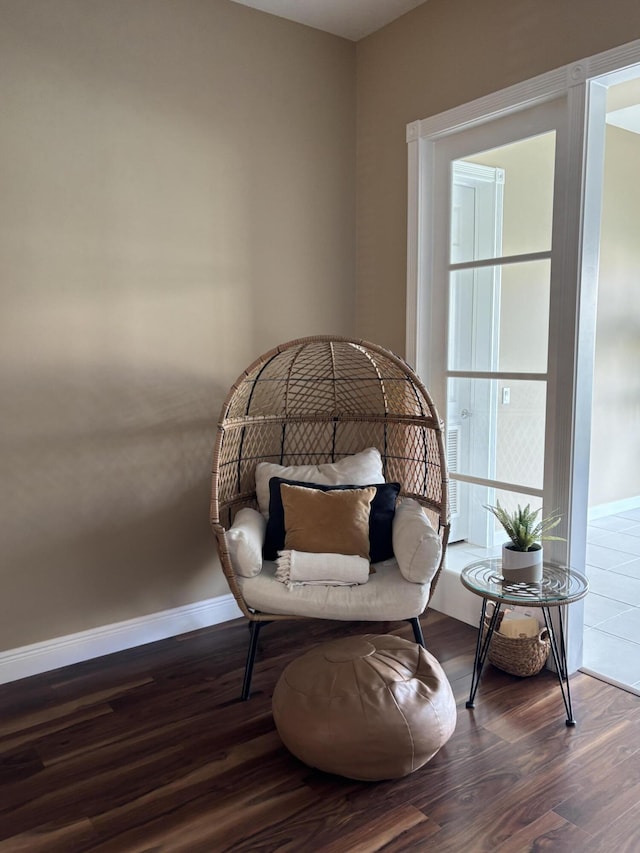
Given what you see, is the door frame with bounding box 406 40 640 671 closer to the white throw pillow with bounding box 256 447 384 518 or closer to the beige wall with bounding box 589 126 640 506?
the white throw pillow with bounding box 256 447 384 518

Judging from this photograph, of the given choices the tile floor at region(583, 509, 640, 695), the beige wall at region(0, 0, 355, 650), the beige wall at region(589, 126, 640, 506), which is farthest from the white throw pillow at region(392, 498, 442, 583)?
the beige wall at region(589, 126, 640, 506)

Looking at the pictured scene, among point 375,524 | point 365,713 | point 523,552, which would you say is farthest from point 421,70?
point 365,713

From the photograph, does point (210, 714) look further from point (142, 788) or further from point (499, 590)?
point (499, 590)

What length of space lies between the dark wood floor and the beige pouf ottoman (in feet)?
0.31

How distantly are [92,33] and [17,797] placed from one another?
2583mm

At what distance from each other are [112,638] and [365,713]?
1.31 meters

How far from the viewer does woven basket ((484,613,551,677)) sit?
2.46 m

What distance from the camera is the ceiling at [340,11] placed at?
9.46 ft

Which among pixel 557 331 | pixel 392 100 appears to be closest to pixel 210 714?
pixel 557 331

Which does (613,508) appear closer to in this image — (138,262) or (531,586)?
(531,586)

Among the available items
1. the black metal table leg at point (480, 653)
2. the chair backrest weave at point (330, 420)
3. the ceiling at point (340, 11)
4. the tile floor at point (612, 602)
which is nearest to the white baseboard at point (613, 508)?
the tile floor at point (612, 602)

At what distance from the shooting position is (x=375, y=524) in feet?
8.44

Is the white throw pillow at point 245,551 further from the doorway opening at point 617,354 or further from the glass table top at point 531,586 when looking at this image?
Result: the doorway opening at point 617,354

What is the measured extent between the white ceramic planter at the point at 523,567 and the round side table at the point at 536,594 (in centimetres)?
2
